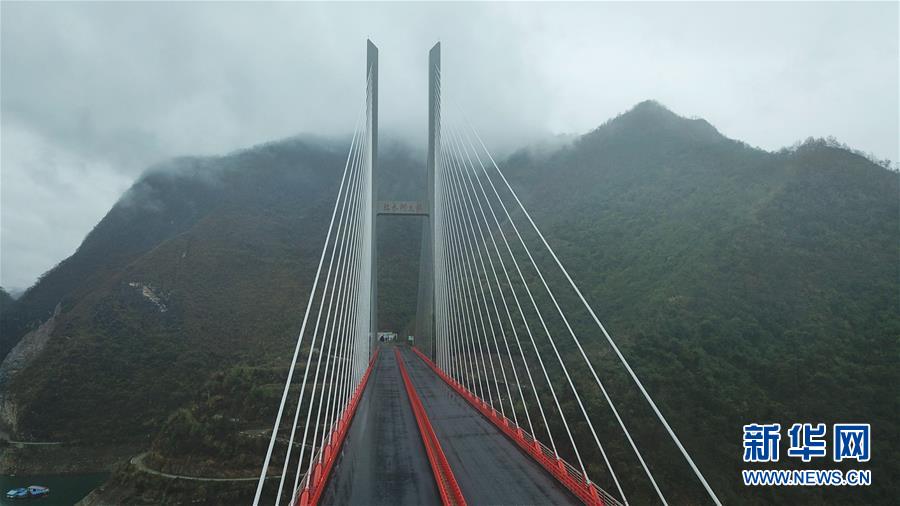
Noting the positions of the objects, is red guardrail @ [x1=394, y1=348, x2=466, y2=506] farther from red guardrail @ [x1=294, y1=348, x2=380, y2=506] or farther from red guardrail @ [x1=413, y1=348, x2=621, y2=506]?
red guardrail @ [x1=294, y1=348, x2=380, y2=506]

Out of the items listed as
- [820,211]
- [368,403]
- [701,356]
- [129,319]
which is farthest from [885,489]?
[129,319]

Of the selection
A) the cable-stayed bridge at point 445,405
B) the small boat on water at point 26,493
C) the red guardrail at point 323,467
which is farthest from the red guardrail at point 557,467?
the small boat on water at point 26,493

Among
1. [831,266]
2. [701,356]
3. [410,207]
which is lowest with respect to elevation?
[701,356]

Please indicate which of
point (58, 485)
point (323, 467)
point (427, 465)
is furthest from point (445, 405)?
point (58, 485)

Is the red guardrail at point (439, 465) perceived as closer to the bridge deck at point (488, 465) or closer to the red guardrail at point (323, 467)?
the bridge deck at point (488, 465)

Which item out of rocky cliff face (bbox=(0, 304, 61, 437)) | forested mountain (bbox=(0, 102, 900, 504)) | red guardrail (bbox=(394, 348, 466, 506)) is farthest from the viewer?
rocky cliff face (bbox=(0, 304, 61, 437))

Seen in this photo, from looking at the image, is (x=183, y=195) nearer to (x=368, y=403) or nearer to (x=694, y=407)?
(x=368, y=403)

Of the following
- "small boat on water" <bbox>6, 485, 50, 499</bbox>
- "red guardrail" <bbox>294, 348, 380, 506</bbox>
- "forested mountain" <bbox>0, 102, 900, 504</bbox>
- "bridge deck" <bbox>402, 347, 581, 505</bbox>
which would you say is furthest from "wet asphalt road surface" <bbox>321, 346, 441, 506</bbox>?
"small boat on water" <bbox>6, 485, 50, 499</bbox>
